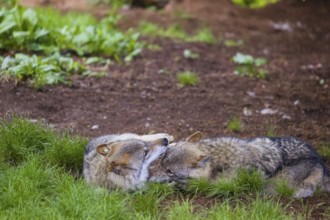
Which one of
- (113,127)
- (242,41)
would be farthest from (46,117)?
(242,41)

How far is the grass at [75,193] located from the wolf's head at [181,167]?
119 mm

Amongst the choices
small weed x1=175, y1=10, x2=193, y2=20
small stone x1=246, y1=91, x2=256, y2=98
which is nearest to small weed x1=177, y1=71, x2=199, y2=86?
small stone x1=246, y1=91, x2=256, y2=98

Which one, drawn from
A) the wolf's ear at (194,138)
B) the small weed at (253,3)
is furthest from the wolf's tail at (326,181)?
the small weed at (253,3)

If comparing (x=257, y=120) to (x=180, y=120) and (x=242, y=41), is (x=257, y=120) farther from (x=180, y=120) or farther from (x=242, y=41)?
(x=242, y=41)

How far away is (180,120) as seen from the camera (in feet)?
26.1

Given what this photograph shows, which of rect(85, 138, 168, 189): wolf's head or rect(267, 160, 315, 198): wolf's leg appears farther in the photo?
rect(267, 160, 315, 198): wolf's leg

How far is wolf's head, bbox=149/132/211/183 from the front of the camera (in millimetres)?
5789

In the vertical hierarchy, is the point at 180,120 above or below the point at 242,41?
above

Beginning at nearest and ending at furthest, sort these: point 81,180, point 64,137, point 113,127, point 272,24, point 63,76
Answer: point 81,180 → point 64,137 → point 113,127 → point 63,76 → point 272,24

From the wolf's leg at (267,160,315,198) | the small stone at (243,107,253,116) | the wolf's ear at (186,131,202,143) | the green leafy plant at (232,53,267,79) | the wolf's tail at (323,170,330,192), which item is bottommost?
the green leafy plant at (232,53,267,79)

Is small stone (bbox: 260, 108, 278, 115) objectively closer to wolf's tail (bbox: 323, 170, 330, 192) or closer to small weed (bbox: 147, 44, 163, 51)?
wolf's tail (bbox: 323, 170, 330, 192)

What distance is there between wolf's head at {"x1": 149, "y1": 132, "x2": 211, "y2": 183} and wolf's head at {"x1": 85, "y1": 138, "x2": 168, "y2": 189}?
114 millimetres

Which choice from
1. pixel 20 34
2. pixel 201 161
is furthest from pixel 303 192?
pixel 20 34

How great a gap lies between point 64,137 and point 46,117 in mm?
1151
